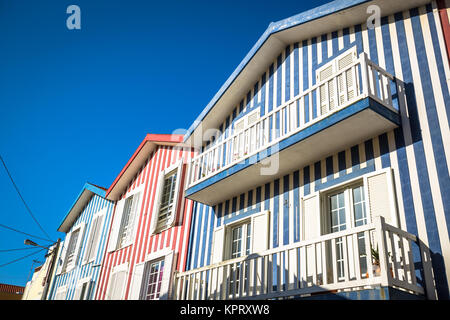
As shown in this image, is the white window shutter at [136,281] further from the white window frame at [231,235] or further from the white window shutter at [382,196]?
the white window shutter at [382,196]

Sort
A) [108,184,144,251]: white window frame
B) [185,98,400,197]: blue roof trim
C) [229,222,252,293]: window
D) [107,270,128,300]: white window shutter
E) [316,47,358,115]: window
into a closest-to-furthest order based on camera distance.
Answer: [185,98,400,197]: blue roof trim, [316,47,358,115]: window, [229,222,252,293]: window, [107,270,128,300]: white window shutter, [108,184,144,251]: white window frame

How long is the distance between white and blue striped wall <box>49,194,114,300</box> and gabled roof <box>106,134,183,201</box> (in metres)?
0.91

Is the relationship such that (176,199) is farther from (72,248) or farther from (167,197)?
(72,248)

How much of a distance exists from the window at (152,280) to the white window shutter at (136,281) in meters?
0.13

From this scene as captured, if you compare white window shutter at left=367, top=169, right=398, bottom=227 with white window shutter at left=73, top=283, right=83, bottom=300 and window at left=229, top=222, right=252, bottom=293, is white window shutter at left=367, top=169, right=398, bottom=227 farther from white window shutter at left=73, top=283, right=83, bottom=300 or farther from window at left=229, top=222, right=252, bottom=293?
white window shutter at left=73, top=283, right=83, bottom=300

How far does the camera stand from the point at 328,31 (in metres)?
10.2

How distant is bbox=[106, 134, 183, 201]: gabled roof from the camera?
15.4 meters

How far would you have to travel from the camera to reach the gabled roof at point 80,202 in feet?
65.5

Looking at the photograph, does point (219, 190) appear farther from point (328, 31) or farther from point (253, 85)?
point (328, 31)

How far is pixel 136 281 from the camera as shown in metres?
13.4

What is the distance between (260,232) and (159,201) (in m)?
5.59

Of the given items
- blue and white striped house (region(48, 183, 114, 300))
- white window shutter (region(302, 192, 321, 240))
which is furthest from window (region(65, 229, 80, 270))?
white window shutter (region(302, 192, 321, 240))

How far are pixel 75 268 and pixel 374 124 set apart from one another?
635 inches
